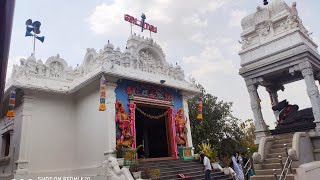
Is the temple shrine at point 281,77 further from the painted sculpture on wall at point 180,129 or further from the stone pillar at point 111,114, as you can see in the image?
the stone pillar at point 111,114

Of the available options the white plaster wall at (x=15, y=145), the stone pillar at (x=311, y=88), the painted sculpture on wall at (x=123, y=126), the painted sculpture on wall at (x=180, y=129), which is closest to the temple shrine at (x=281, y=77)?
the stone pillar at (x=311, y=88)

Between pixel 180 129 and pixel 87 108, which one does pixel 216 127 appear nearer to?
pixel 180 129

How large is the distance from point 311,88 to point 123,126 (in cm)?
748

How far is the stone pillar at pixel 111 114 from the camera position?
10031 mm

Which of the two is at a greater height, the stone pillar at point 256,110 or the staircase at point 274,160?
the stone pillar at point 256,110

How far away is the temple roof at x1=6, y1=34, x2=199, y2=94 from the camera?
11.0 m

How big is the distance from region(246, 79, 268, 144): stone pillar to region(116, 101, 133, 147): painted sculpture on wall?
5.36 meters

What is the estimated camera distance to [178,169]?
10469 mm

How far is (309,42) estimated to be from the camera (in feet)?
38.6

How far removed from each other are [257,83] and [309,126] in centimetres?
285

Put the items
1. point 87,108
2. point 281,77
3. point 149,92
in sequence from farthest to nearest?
1. point 281,77
2. point 149,92
3. point 87,108

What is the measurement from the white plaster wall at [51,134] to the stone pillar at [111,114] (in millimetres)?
2794

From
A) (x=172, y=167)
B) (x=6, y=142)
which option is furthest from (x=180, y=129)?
(x=6, y=142)

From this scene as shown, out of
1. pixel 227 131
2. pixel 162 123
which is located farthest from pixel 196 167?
pixel 227 131
